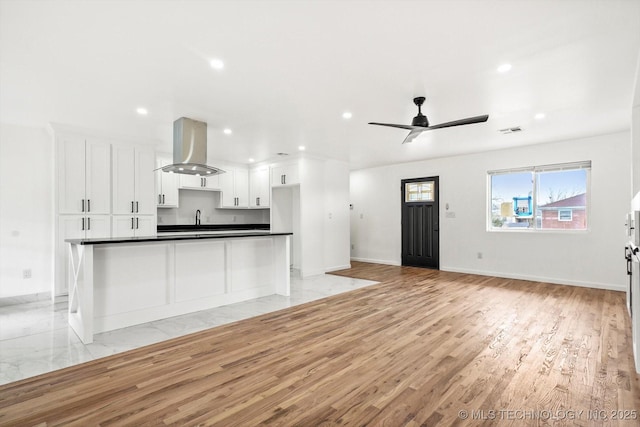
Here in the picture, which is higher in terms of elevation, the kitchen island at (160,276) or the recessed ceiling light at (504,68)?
the recessed ceiling light at (504,68)

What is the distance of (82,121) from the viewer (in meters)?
4.36

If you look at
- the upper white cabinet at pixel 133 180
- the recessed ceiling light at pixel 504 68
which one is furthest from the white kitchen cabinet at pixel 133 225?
the recessed ceiling light at pixel 504 68

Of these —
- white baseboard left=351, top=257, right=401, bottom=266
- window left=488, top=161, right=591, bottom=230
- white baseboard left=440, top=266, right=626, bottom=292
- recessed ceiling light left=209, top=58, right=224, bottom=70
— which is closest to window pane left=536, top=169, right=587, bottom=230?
window left=488, top=161, right=591, bottom=230

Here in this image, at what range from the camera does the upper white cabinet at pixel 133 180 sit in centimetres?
518

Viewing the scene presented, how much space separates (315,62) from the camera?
9.07 feet

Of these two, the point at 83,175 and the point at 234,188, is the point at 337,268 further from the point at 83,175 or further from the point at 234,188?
the point at 83,175

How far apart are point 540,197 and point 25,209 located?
8.75 meters

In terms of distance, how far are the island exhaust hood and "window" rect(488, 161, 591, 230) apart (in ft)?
18.4

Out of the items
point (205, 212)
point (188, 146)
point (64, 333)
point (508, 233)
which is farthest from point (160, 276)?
point (508, 233)

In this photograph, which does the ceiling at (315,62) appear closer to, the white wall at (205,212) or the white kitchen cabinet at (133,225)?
the white kitchen cabinet at (133,225)

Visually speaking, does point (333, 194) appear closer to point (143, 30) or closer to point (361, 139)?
point (361, 139)

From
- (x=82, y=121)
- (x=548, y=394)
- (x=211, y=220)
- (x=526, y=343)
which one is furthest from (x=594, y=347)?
(x=211, y=220)

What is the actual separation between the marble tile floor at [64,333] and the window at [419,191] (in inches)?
147

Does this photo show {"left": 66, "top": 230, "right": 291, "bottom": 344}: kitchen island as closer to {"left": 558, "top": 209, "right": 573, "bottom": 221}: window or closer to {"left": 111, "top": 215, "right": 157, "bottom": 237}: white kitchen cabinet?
{"left": 111, "top": 215, "right": 157, "bottom": 237}: white kitchen cabinet
